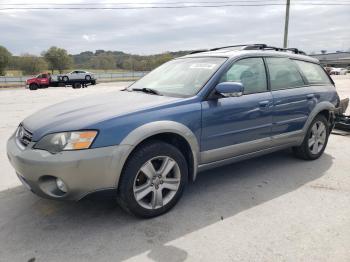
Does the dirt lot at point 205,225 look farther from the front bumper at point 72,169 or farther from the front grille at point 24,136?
the front grille at point 24,136

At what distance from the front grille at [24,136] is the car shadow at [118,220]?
76 centimetres

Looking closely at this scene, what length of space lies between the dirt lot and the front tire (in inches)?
6.0

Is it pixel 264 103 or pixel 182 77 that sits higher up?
pixel 182 77

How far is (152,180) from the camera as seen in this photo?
307 cm

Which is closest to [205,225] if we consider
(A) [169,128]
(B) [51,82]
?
(A) [169,128]

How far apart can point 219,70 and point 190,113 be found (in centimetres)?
69

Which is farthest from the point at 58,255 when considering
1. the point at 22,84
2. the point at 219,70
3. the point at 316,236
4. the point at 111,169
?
the point at 22,84

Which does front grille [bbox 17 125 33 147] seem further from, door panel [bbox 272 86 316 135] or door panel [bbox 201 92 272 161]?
door panel [bbox 272 86 316 135]

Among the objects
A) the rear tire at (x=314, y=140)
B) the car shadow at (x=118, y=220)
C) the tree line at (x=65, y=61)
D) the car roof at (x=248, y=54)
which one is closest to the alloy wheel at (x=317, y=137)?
the rear tire at (x=314, y=140)

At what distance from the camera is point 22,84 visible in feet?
136

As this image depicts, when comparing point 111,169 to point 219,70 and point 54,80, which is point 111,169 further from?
point 54,80

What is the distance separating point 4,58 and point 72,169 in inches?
2392

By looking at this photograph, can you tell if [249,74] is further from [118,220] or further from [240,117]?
[118,220]

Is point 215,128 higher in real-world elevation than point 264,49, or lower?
lower
